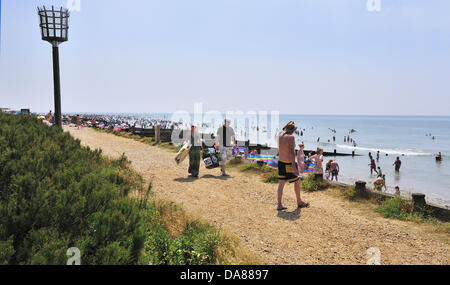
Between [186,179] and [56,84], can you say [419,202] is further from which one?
[56,84]

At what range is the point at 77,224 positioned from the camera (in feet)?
10.1

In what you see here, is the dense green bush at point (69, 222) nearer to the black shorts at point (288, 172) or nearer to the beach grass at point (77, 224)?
the beach grass at point (77, 224)

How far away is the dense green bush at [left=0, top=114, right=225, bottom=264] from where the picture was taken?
261cm

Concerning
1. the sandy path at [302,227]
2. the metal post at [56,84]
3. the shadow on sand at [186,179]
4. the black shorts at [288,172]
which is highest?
the metal post at [56,84]

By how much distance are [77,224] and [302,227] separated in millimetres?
4097

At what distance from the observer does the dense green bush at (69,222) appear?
8.55ft

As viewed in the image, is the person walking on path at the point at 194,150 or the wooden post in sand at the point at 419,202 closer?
the wooden post in sand at the point at 419,202

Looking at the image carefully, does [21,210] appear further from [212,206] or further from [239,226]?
[212,206]

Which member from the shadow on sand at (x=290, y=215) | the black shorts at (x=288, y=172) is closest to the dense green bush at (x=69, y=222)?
the shadow on sand at (x=290, y=215)

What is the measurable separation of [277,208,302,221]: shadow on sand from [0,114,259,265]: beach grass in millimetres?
1873

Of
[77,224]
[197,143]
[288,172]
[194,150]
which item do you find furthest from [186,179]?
[77,224]
